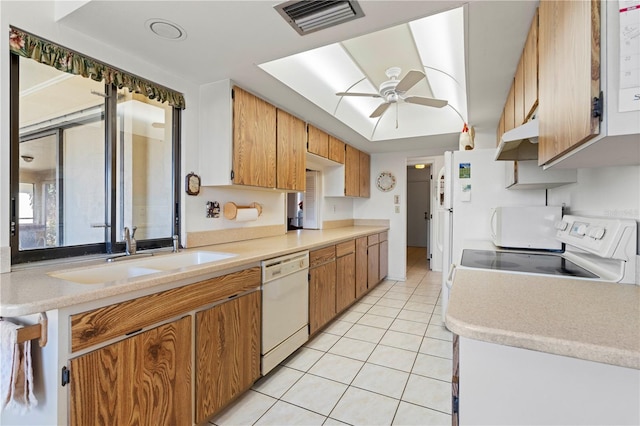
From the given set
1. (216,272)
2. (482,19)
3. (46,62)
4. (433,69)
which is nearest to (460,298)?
(216,272)

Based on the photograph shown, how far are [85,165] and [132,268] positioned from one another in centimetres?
69

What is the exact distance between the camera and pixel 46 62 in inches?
58.1

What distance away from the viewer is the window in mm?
1485

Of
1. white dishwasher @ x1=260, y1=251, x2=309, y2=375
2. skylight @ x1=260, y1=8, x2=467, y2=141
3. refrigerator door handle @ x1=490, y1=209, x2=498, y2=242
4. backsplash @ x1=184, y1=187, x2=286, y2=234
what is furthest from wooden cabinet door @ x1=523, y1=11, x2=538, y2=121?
backsplash @ x1=184, y1=187, x2=286, y2=234

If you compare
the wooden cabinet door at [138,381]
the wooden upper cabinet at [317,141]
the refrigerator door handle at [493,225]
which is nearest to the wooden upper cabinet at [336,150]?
the wooden upper cabinet at [317,141]

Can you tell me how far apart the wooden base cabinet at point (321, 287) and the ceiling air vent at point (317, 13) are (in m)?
1.66

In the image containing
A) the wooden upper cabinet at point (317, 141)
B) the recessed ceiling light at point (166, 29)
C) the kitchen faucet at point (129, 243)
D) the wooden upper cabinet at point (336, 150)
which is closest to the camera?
the recessed ceiling light at point (166, 29)

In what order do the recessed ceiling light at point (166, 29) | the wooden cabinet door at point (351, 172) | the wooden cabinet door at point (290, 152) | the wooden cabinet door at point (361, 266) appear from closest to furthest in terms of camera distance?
the recessed ceiling light at point (166, 29)
the wooden cabinet door at point (290, 152)
the wooden cabinet door at point (361, 266)
the wooden cabinet door at point (351, 172)

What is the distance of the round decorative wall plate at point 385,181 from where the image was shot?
16.0ft

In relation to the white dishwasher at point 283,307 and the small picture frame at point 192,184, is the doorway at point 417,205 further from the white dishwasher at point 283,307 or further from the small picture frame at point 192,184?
the small picture frame at point 192,184

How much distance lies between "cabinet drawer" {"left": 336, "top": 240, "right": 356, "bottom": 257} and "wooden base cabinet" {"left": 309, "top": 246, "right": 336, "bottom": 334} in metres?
0.10

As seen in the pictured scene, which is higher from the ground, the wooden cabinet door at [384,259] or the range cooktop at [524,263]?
the range cooktop at [524,263]

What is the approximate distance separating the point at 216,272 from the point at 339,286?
1.72 m

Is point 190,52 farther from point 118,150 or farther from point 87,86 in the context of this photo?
point 118,150
